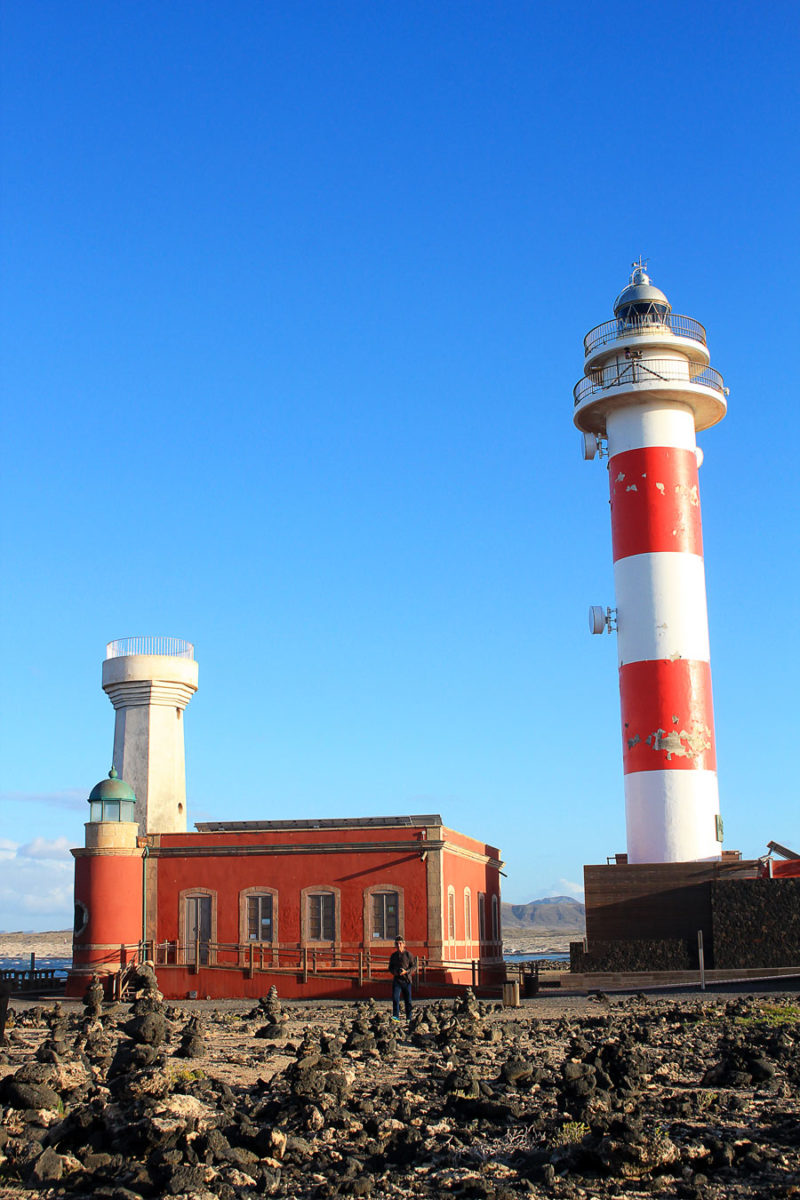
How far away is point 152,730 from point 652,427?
1691 cm

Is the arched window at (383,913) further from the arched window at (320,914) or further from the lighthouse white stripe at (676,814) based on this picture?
the lighthouse white stripe at (676,814)

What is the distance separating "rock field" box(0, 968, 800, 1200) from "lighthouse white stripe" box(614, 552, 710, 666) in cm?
1341

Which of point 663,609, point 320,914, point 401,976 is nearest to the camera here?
point 401,976

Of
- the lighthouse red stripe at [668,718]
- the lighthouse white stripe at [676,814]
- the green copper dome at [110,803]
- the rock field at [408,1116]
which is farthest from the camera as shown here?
the green copper dome at [110,803]

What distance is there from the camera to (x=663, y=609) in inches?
1151

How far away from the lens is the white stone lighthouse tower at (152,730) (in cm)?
3638

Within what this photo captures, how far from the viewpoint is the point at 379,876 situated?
2994 cm

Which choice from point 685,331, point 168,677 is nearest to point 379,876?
point 168,677

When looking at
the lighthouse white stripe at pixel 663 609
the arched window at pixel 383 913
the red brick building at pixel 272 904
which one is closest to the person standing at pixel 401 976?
the red brick building at pixel 272 904

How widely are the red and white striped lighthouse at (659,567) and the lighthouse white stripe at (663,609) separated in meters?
0.03

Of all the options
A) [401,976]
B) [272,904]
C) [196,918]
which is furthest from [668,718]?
[196,918]

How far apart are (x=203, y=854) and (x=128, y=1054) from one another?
18.0 meters

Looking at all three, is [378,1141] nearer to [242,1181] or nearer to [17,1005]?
[242,1181]

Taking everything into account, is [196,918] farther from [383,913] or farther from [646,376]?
[646,376]
